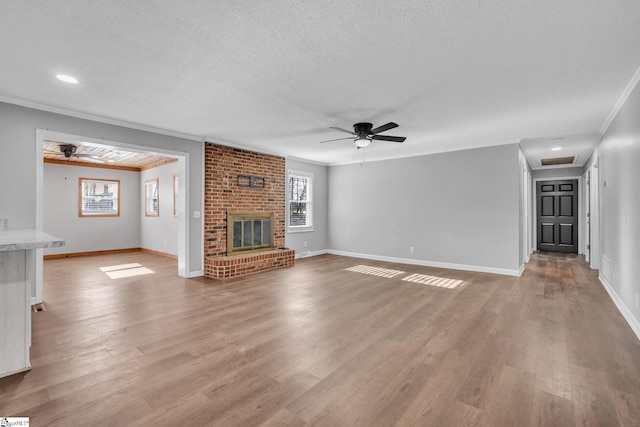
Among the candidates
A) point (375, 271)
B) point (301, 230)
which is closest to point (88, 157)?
point (301, 230)

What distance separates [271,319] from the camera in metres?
3.22

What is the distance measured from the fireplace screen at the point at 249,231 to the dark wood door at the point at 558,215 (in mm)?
7865

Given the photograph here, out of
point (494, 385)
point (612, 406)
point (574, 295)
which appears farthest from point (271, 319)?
point (574, 295)

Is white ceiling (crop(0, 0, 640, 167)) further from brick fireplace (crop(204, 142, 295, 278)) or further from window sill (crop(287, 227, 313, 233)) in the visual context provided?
window sill (crop(287, 227, 313, 233))

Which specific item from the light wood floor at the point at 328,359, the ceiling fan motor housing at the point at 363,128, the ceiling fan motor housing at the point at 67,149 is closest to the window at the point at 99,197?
Answer: the ceiling fan motor housing at the point at 67,149

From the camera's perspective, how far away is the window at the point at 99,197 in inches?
310

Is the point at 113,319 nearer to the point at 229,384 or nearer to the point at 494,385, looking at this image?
the point at 229,384

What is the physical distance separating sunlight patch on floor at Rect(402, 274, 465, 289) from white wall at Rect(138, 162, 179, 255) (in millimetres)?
5609

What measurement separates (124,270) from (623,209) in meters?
7.79

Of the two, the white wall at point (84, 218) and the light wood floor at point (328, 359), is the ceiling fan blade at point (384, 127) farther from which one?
the white wall at point (84, 218)

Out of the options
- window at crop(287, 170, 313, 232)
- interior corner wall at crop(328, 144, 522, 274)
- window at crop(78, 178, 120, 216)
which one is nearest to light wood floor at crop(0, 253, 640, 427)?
interior corner wall at crop(328, 144, 522, 274)

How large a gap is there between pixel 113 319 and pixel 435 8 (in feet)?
13.3

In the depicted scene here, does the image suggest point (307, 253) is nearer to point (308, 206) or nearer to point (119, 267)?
point (308, 206)

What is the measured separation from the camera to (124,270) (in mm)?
5902
